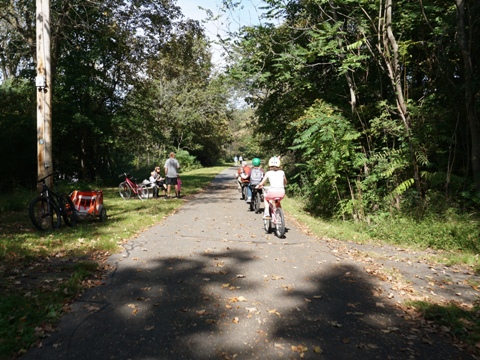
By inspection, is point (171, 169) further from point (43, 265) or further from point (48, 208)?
point (43, 265)

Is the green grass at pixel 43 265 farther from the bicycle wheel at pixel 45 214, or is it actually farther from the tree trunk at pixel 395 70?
the tree trunk at pixel 395 70

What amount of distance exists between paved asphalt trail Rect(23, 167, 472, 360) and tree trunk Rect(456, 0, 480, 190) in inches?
180

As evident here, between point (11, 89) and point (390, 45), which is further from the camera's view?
point (11, 89)

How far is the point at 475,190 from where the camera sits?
854cm

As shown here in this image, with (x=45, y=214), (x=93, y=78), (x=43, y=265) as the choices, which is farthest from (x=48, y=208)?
(x=93, y=78)

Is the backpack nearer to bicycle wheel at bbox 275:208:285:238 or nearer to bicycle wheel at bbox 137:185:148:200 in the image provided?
bicycle wheel at bbox 275:208:285:238

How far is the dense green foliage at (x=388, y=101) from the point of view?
29.3 ft

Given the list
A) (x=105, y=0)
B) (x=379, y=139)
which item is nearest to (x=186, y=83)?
(x=105, y=0)

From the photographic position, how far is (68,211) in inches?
350

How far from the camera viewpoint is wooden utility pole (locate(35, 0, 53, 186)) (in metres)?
8.42

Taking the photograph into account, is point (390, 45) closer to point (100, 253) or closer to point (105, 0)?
point (100, 253)

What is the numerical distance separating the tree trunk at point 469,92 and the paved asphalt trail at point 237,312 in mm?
4565

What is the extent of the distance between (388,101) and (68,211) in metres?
10.2

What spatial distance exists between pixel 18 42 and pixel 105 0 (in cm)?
780
